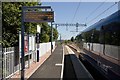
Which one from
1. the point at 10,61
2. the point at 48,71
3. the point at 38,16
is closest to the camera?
the point at 38,16

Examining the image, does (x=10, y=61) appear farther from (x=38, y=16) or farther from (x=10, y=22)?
(x=10, y=22)

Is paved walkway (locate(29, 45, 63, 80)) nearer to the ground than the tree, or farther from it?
nearer to the ground

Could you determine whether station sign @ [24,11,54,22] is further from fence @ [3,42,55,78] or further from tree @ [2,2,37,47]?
tree @ [2,2,37,47]

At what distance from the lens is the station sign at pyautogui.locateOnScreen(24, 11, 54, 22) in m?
14.9

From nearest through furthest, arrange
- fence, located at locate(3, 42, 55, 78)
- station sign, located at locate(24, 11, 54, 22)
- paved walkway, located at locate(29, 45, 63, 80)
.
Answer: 1. fence, located at locate(3, 42, 55, 78)
2. station sign, located at locate(24, 11, 54, 22)
3. paved walkway, located at locate(29, 45, 63, 80)

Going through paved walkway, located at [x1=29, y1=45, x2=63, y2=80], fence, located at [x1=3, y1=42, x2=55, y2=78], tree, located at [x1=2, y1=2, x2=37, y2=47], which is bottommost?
paved walkway, located at [x1=29, y1=45, x2=63, y2=80]

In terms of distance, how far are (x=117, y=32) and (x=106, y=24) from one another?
8.69 feet

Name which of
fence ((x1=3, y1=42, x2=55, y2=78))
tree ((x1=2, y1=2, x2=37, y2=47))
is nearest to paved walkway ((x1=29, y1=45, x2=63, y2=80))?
fence ((x1=3, y1=42, x2=55, y2=78))

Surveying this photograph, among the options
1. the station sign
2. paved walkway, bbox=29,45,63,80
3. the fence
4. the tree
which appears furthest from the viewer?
the tree

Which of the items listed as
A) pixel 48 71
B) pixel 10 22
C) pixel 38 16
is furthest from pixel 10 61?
pixel 48 71

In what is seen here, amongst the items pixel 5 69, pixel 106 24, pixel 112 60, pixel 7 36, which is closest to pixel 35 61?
pixel 7 36

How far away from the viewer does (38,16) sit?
15133 mm

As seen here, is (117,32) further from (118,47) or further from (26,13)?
(26,13)

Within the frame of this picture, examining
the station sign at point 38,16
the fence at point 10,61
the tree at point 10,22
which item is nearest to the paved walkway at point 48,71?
the fence at point 10,61
